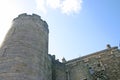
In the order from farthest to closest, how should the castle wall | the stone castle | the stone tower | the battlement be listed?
the castle wall < the battlement < the stone castle < the stone tower

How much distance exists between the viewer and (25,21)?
17.9 m

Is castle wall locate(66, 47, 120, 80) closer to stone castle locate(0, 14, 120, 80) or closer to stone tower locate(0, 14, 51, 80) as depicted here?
stone castle locate(0, 14, 120, 80)

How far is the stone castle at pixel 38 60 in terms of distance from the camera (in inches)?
566

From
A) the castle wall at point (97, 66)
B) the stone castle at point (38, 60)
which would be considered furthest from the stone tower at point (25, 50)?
the castle wall at point (97, 66)

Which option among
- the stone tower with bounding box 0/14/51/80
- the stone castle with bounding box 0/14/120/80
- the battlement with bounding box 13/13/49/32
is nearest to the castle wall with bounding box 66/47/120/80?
the stone castle with bounding box 0/14/120/80

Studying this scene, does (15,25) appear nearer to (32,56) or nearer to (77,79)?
(32,56)

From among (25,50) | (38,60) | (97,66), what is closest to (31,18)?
(25,50)

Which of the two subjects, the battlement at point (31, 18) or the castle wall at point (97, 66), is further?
the castle wall at point (97, 66)

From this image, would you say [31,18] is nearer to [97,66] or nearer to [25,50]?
[25,50]

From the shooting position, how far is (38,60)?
15836mm

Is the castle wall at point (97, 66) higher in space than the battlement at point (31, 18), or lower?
lower

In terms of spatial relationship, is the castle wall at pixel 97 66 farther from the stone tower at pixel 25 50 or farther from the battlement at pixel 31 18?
the battlement at pixel 31 18

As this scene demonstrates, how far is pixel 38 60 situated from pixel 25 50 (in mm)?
1429

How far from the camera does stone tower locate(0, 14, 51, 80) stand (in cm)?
1405
